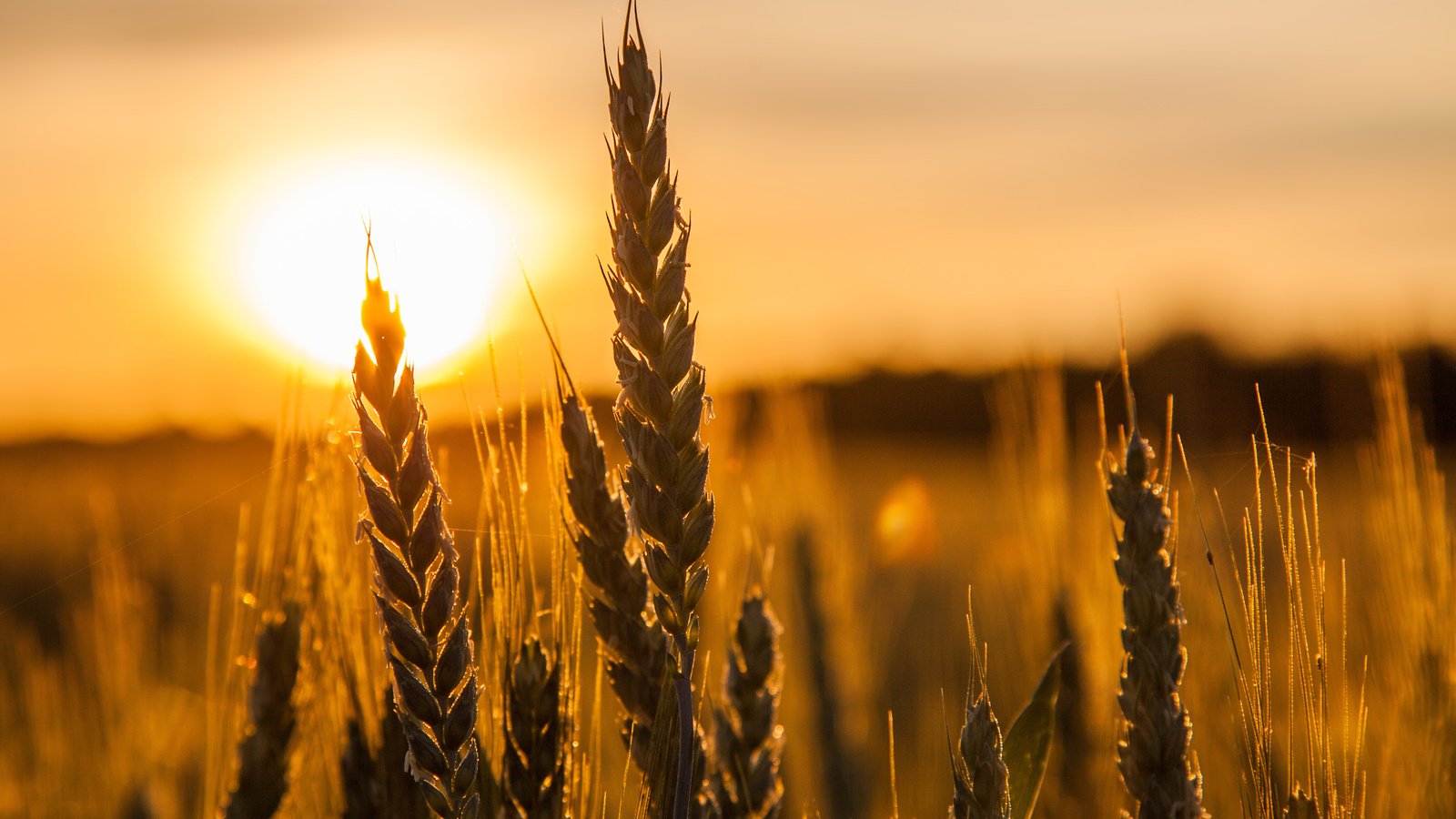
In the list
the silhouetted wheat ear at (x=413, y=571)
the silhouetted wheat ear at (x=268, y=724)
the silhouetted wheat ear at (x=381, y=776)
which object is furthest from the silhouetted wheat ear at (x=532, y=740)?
the silhouetted wheat ear at (x=268, y=724)

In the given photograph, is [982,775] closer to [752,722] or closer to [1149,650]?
[1149,650]

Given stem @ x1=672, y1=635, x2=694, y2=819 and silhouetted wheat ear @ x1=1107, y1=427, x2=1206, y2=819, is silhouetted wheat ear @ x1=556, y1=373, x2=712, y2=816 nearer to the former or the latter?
stem @ x1=672, y1=635, x2=694, y2=819

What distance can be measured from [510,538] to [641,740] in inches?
Answer: 12.7

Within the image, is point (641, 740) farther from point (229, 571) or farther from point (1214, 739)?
point (229, 571)

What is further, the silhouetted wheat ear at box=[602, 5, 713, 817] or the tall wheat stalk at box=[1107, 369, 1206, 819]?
the tall wheat stalk at box=[1107, 369, 1206, 819]

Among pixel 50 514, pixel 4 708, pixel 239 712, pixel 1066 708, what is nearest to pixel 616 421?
pixel 239 712

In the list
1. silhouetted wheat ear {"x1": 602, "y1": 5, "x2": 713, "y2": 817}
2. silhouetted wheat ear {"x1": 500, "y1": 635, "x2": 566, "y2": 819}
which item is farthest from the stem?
silhouetted wheat ear {"x1": 500, "y1": 635, "x2": 566, "y2": 819}

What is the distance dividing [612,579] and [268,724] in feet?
3.03

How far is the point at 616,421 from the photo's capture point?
1110 millimetres

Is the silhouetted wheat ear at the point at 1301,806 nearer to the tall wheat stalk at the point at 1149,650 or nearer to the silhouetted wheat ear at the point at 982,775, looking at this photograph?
the tall wheat stalk at the point at 1149,650

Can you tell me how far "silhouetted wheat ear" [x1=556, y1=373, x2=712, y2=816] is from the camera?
123cm

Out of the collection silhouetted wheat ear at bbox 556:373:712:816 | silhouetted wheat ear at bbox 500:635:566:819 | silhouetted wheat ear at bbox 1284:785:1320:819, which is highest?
silhouetted wheat ear at bbox 556:373:712:816

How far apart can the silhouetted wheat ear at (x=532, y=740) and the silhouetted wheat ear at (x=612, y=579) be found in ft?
0.33

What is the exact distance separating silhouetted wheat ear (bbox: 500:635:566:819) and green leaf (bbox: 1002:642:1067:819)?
74 cm
